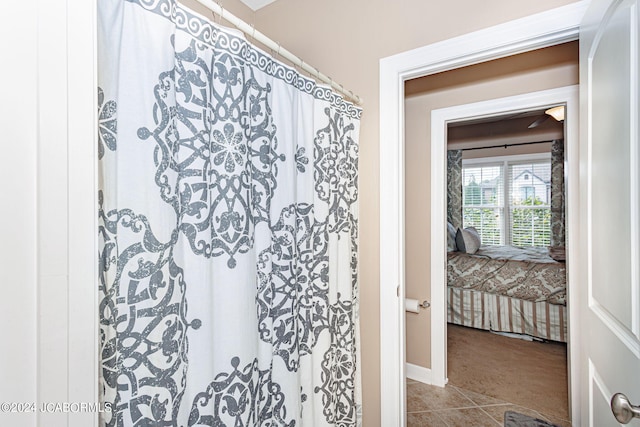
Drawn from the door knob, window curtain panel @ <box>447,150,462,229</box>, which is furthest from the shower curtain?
window curtain panel @ <box>447,150,462,229</box>

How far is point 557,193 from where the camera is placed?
5.02 m

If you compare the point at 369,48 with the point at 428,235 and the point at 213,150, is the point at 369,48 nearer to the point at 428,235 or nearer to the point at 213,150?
the point at 213,150

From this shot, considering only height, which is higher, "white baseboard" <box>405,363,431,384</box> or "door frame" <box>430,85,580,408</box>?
"door frame" <box>430,85,580,408</box>

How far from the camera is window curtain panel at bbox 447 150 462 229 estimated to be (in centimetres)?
577

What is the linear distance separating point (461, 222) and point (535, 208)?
1.23 metres

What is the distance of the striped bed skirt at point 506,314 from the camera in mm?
3355

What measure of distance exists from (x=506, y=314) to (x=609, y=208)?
3192 mm

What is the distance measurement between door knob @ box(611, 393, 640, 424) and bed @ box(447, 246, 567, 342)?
3.13 meters

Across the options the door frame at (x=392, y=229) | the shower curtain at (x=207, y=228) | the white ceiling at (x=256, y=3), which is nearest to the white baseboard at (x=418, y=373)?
the door frame at (x=392, y=229)

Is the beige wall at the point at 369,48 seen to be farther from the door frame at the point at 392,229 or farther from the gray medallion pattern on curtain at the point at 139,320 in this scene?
the gray medallion pattern on curtain at the point at 139,320

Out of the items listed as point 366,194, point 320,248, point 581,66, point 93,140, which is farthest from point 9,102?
point 581,66

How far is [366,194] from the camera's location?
1.66 meters

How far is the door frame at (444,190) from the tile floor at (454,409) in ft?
A: 0.49

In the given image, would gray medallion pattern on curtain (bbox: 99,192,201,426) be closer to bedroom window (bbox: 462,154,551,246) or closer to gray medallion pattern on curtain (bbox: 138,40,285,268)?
gray medallion pattern on curtain (bbox: 138,40,285,268)
